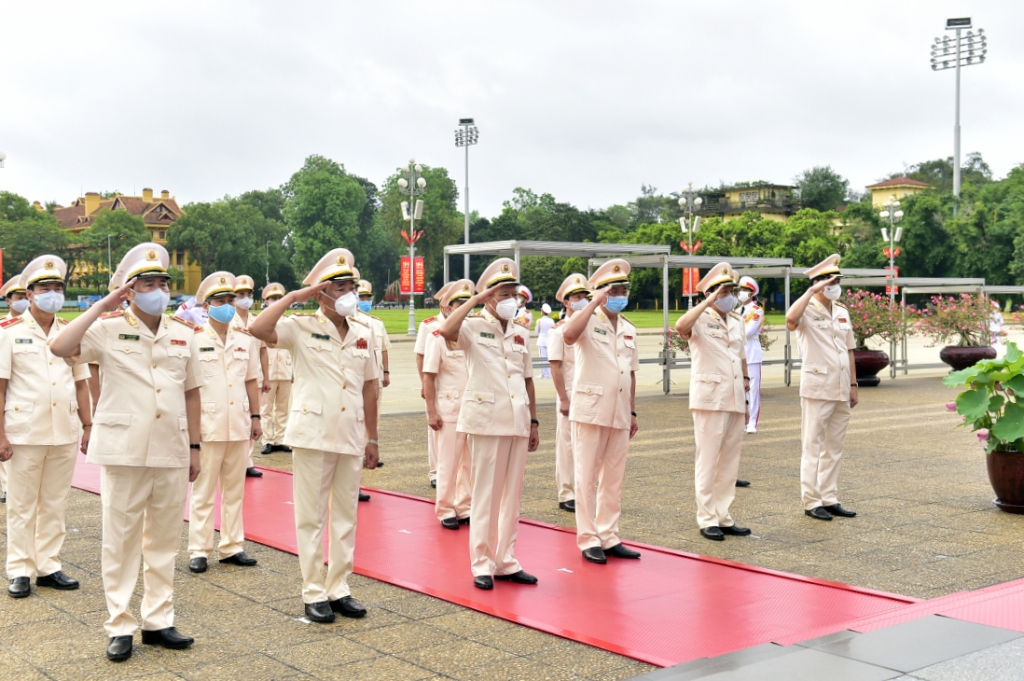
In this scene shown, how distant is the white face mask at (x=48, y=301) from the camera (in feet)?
20.3

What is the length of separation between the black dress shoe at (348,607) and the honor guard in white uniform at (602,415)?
6.21 ft

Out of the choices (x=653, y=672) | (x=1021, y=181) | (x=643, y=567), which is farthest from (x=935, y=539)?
(x=1021, y=181)

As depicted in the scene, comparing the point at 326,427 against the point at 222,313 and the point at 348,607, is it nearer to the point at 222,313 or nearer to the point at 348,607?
the point at 348,607

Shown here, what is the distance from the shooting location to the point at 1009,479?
28.0ft

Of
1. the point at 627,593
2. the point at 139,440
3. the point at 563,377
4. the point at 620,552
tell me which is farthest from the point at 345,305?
the point at 563,377

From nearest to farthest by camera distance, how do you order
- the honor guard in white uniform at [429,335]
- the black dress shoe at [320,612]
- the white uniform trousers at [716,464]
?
the black dress shoe at [320,612] → the white uniform trousers at [716,464] → the honor guard in white uniform at [429,335]

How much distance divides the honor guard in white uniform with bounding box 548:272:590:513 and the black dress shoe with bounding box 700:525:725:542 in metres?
1.18

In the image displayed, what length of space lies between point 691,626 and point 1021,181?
58495mm

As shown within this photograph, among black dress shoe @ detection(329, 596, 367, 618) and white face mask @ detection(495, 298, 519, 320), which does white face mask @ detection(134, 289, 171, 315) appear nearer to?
black dress shoe @ detection(329, 596, 367, 618)

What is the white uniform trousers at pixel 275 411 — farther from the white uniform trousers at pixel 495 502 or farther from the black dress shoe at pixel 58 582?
the white uniform trousers at pixel 495 502

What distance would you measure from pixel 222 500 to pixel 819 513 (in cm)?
469

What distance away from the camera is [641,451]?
12195 millimetres

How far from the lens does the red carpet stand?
5336 mm

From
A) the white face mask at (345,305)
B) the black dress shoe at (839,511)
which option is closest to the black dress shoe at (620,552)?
the black dress shoe at (839,511)
